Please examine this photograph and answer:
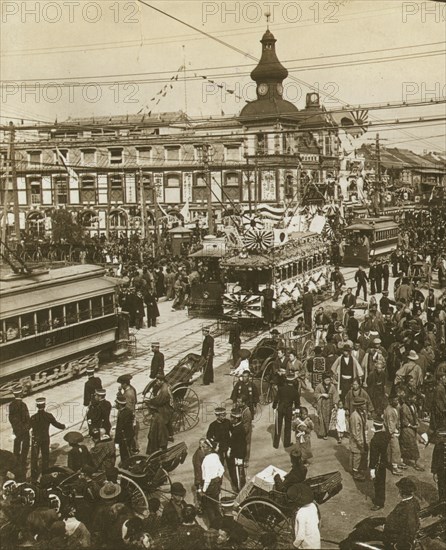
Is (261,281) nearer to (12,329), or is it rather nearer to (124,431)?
(12,329)

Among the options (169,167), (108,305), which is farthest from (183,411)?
(169,167)

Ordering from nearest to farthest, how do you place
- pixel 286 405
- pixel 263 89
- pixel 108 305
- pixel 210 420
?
pixel 286 405
pixel 210 420
pixel 108 305
pixel 263 89

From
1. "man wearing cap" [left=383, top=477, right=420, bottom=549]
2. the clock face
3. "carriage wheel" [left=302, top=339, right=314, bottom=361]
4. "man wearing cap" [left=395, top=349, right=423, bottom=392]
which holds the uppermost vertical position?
the clock face

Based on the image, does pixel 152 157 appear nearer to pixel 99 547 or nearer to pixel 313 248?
pixel 313 248

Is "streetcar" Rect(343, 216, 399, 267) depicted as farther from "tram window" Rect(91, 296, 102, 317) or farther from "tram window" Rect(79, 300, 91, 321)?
"tram window" Rect(79, 300, 91, 321)

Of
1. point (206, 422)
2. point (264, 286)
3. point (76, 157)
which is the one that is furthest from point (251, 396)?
point (76, 157)

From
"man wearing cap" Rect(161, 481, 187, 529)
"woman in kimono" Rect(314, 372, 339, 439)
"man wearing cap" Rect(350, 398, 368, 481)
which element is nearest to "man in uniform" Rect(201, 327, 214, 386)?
"woman in kimono" Rect(314, 372, 339, 439)

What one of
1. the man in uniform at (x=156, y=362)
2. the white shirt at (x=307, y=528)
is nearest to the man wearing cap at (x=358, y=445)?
the white shirt at (x=307, y=528)
